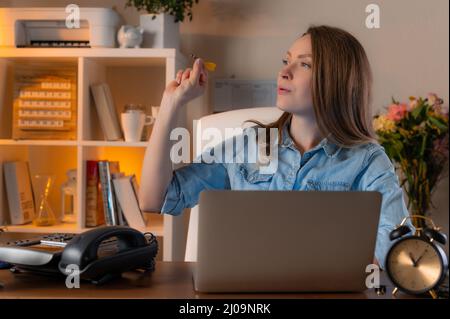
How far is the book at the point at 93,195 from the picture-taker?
2.36 metres

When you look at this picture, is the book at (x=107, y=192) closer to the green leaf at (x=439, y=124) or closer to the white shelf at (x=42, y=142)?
the white shelf at (x=42, y=142)

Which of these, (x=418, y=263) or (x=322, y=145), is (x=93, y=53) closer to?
(x=322, y=145)

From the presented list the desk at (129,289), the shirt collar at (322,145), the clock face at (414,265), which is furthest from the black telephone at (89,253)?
the shirt collar at (322,145)

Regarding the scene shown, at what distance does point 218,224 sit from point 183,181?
0.66 m

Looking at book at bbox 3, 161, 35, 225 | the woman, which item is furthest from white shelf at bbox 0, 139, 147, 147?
the woman

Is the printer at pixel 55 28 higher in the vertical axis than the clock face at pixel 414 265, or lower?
higher

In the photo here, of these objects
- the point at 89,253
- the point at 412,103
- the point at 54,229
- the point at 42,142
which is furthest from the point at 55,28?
the point at 89,253

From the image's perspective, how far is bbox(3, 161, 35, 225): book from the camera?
7.82ft

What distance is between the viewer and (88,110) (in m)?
2.38

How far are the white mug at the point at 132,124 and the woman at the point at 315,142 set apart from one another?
905 mm
